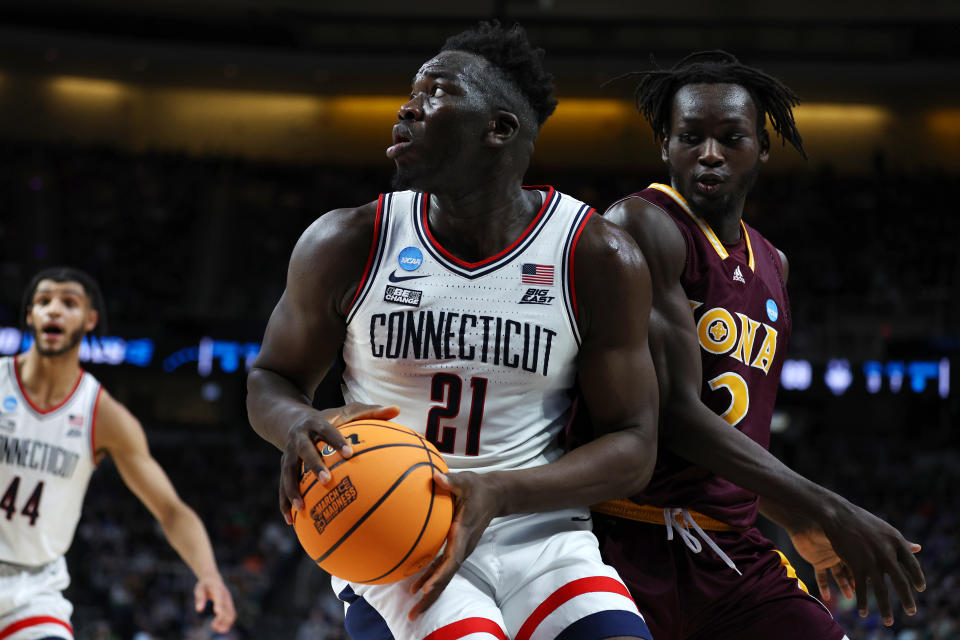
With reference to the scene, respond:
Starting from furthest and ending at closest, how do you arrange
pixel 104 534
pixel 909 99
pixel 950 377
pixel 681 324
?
pixel 909 99 < pixel 950 377 < pixel 104 534 < pixel 681 324

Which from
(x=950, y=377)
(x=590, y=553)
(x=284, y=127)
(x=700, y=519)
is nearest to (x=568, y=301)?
(x=590, y=553)

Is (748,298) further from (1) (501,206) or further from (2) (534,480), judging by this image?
(2) (534,480)

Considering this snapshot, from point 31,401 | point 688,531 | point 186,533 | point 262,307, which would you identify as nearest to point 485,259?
point 688,531

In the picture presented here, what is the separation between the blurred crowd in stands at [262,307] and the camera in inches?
547

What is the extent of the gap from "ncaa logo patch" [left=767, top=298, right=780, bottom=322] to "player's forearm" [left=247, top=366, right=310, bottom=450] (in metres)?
1.54

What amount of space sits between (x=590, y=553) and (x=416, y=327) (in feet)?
2.40

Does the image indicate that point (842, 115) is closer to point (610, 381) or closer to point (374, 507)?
point (610, 381)

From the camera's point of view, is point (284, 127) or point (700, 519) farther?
point (284, 127)

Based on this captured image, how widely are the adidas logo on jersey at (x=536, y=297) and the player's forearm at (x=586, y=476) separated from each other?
0.39 metres

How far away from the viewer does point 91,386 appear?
5.54m

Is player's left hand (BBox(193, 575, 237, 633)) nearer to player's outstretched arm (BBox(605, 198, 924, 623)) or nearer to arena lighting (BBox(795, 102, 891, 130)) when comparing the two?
player's outstretched arm (BBox(605, 198, 924, 623))

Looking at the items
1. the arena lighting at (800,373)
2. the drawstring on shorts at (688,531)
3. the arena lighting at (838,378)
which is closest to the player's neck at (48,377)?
the drawstring on shorts at (688,531)

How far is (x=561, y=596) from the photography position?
2.59 meters

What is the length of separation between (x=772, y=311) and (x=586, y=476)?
114cm
